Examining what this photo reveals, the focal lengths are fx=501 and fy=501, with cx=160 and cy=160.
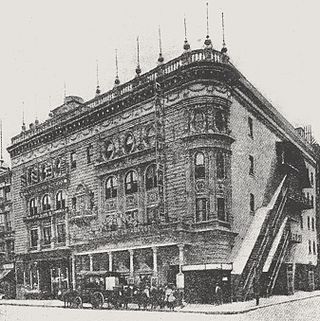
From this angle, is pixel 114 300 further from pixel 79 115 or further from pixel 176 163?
pixel 79 115

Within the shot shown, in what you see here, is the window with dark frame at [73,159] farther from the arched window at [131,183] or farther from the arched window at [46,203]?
the arched window at [131,183]

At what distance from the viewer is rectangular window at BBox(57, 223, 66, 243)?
135 ft

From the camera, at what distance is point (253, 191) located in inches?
1383

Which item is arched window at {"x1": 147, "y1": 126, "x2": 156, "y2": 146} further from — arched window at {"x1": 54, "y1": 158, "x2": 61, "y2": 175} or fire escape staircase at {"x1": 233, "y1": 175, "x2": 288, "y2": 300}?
arched window at {"x1": 54, "y1": 158, "x2": 61, "y2": 175}

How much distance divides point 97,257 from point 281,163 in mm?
15945

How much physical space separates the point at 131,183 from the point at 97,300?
10.1 m

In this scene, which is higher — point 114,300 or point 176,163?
point 176,163

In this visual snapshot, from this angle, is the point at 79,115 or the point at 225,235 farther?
Result: the point at 79,115

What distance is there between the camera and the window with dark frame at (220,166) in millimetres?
31531

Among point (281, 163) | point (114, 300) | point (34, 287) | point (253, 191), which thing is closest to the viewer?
point (114, 300)

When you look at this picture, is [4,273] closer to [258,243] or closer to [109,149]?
[109,149]

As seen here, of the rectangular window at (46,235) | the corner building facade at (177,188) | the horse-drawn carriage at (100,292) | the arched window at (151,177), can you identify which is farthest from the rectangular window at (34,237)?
the horse-drawn carriage at (100,292)

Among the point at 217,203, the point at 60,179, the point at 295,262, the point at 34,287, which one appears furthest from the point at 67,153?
the point at 295,262

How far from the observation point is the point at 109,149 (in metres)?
37.8
